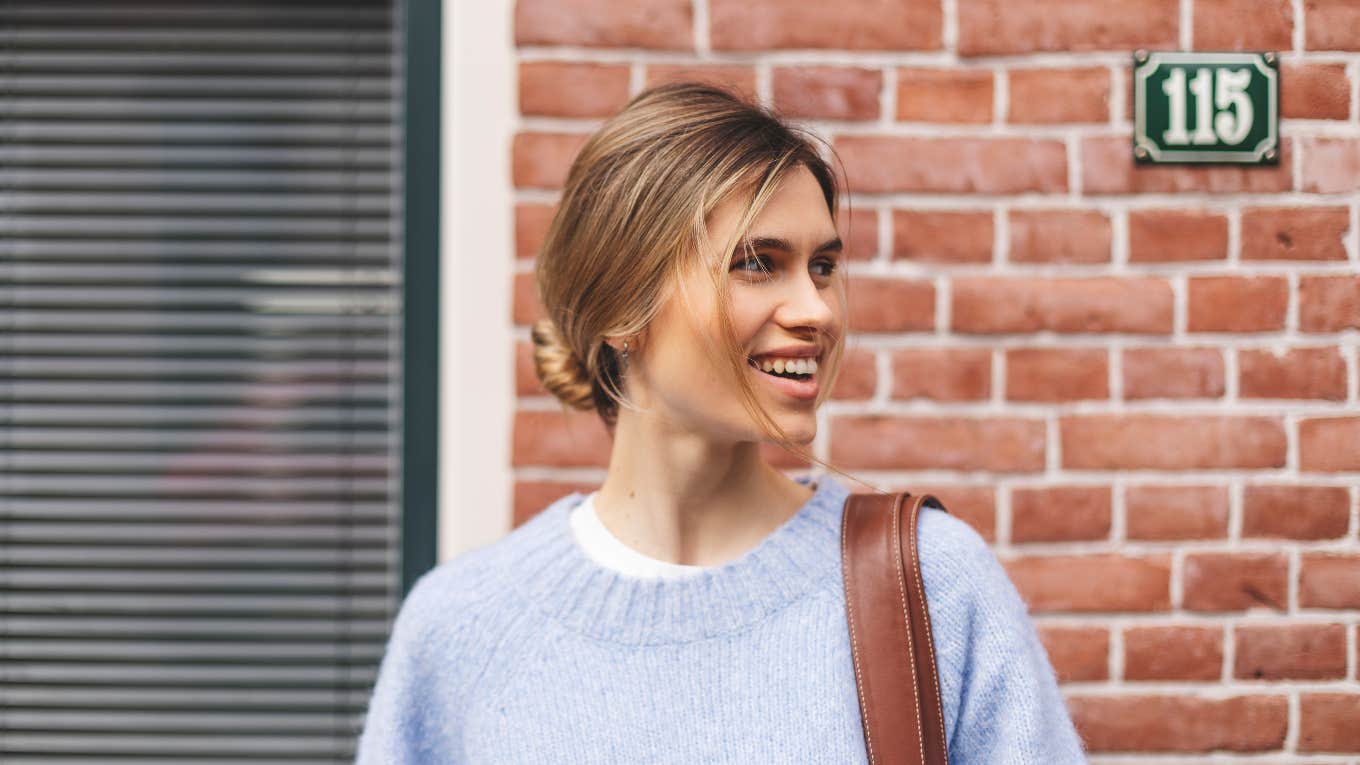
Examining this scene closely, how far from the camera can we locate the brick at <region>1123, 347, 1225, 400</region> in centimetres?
177

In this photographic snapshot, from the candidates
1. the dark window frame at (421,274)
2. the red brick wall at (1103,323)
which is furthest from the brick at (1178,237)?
the dark window frame at (421,274)

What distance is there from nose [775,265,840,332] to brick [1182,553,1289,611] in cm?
86

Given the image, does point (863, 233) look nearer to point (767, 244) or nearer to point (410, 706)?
point (767, 244)

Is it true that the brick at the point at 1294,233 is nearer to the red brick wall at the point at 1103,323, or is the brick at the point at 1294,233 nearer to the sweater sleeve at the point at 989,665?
the red brick wall at the point at 1103,323

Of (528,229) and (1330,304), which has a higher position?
(528,229)

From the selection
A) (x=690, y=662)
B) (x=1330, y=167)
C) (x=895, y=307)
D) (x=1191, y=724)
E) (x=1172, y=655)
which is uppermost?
(x=1330, y=167)

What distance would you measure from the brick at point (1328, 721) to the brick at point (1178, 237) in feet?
2.30

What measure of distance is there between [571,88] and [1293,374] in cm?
121

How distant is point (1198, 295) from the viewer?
5.81 feet

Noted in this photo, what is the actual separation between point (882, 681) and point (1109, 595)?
68cm

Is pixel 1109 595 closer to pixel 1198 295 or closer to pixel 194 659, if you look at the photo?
pixel 1198 295

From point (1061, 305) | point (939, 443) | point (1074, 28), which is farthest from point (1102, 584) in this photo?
point (1074, 28)

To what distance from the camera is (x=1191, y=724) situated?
1.76m

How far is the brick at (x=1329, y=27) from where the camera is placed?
1.78 m
